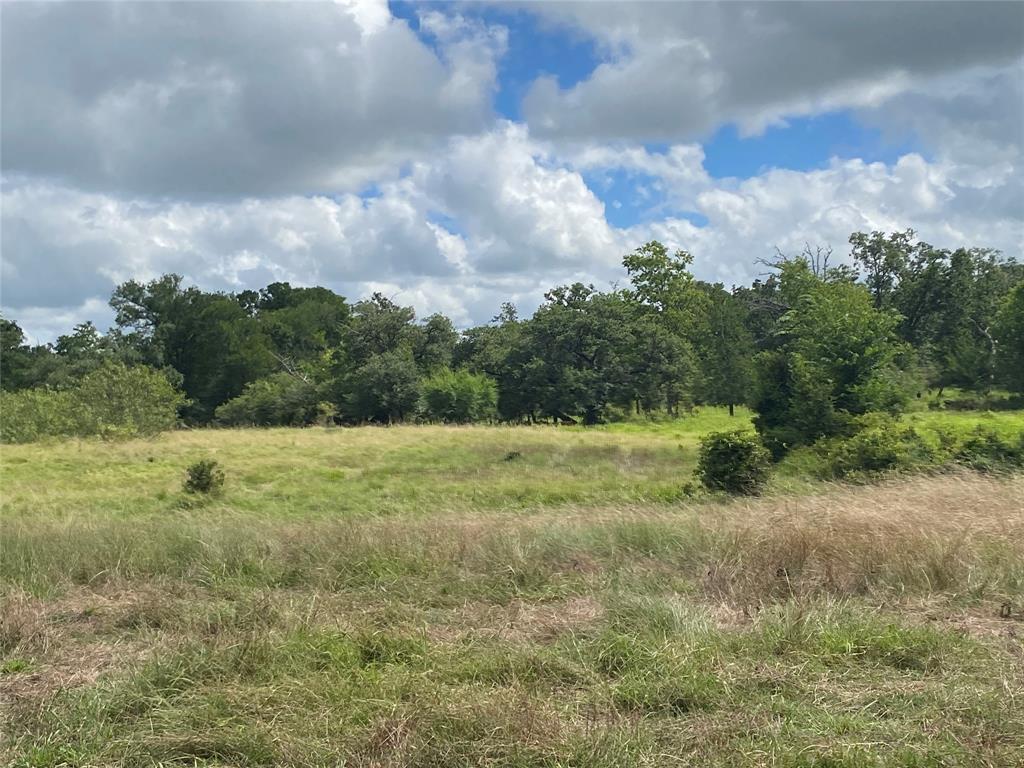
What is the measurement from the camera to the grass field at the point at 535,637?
384cm

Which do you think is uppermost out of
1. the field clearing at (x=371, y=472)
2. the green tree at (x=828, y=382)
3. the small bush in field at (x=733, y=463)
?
the green tree at (x=828, y=382)

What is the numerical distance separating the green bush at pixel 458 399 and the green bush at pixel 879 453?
32.7m

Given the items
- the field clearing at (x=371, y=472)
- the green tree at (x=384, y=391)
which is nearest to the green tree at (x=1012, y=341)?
the field clearing at (x=371, y=472)

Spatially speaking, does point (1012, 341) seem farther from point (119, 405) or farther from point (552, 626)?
point (552, 626)

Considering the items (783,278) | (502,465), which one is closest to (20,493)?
(502,465)

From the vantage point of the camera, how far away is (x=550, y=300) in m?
60.5

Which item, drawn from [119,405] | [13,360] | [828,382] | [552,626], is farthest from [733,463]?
[13,360]

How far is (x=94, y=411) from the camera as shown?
34.0 metres

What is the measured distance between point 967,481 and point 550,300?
51.0 meters

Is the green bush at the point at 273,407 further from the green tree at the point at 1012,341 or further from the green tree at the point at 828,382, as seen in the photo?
the green tree at the point at 1012,341

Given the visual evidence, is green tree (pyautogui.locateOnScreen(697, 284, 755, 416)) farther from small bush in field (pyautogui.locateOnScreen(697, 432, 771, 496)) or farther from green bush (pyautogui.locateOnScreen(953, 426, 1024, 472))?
small bush in field (pyautogui.locateOnScreen(697, 432, 771, 496))

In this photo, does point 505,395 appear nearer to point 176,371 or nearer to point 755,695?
point 176,371

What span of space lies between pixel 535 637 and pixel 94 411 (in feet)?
111

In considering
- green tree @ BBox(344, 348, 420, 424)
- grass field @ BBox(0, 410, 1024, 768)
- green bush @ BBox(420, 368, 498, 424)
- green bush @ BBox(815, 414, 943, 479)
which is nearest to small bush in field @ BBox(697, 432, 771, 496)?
green bush @ BBox(815, 414, 943, 479)
